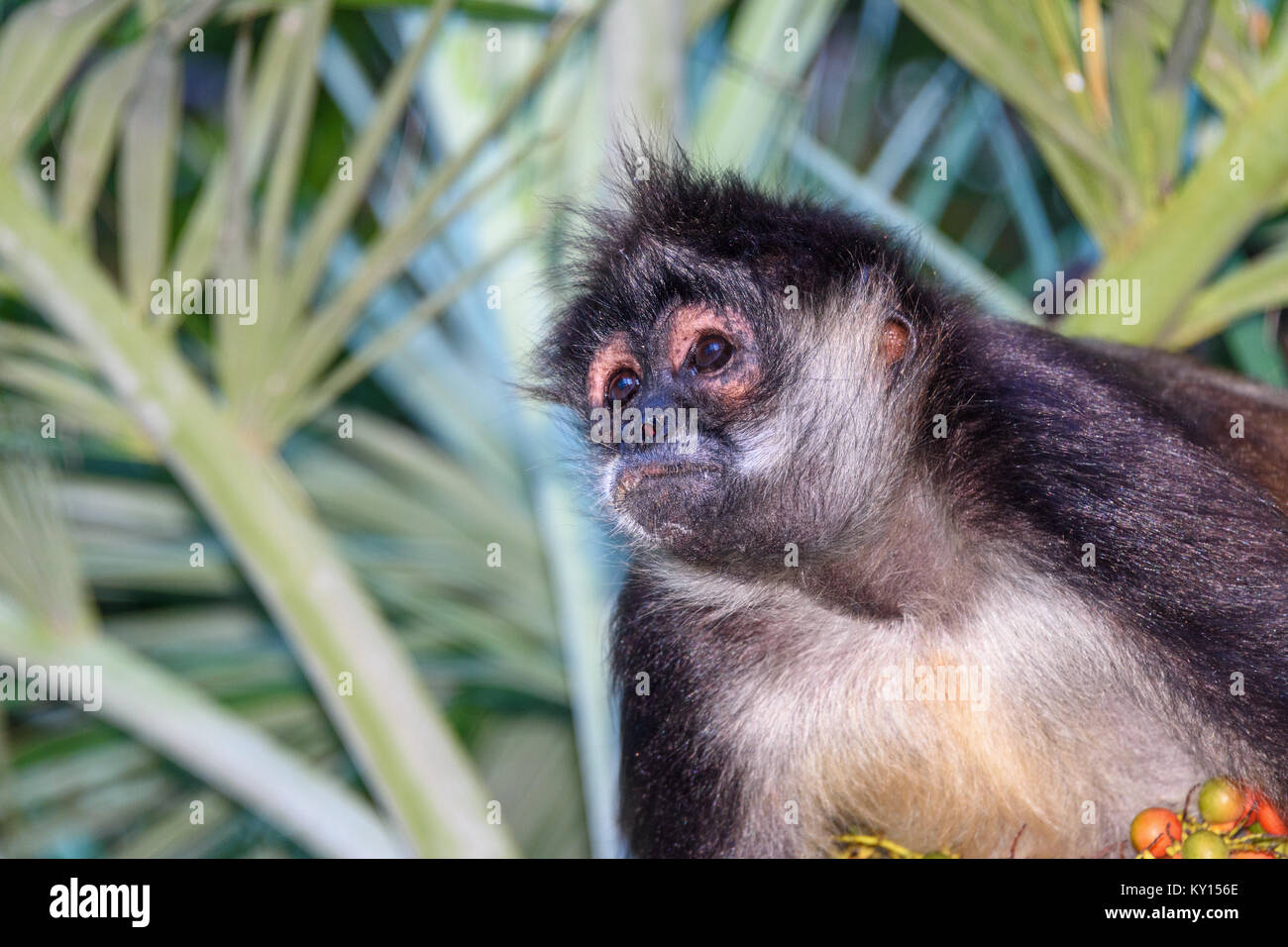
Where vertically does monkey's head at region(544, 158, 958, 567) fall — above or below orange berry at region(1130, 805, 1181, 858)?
above

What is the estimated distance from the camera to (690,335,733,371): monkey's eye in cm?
323

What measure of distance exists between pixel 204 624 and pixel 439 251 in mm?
1441

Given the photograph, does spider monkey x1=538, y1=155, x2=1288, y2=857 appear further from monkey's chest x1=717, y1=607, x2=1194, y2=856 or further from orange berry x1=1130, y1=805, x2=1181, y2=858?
orange berry x1=1130, y1=805, x2=1181, y2=858

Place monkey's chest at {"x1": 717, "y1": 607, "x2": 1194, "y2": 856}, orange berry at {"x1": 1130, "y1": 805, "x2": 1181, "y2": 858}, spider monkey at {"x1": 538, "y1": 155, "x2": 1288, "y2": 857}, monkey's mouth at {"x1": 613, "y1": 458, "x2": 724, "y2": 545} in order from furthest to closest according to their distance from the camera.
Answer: monkey's chest at {"x1": 717, "y1": 607, "x2": 1194, "y2": 856} → monkey's mouth at {"x1": 613, "y1": 458, "x2": 724, "y2": 545} → spider monkey at {"x1": 538, "y1": 155, "x2": 1288, "y2": 857} → orange berry at {"x1": 1130, "y1": 805, "x2": 1181, "y2": 858}

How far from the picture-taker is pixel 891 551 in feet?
10.8

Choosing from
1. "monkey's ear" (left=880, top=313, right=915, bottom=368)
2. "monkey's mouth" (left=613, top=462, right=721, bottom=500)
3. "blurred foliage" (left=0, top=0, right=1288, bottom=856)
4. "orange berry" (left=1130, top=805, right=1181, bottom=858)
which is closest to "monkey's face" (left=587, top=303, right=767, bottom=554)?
"monkey's mouth" (left=613, top=462, right=721, bottom=500)

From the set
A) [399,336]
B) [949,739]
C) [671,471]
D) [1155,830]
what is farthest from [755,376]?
[1155,830]

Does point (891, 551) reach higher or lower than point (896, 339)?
lower

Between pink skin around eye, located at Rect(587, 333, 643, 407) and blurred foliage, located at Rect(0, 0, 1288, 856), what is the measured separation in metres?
0.42

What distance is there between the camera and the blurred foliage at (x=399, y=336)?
3354mm

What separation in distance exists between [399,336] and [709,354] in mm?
856

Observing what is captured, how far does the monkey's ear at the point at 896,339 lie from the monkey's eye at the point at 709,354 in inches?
16.4

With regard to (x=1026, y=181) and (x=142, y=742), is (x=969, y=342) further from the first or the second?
(x=142, y=742)

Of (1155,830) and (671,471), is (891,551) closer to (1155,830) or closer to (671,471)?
(671,471)
